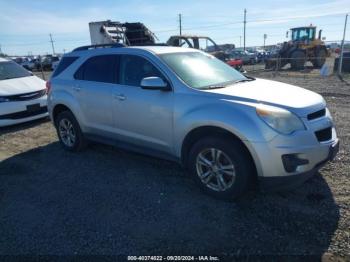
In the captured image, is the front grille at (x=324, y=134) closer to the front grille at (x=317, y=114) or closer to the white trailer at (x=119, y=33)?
the front grille at (x=317, y=114)

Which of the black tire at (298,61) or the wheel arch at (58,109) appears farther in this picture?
the black tire at (298,61)

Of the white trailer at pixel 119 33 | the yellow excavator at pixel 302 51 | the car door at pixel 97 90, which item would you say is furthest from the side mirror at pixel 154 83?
the yellow excavator at pixel 302 51

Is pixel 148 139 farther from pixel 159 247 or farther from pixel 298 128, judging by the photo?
pixel 298 128

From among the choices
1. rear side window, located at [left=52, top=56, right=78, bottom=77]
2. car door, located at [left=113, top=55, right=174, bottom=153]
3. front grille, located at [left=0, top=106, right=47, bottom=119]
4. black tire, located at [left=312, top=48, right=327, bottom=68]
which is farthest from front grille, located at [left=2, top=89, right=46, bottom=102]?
black tire, located at [left=312, top=48, right=327, bottom=68]

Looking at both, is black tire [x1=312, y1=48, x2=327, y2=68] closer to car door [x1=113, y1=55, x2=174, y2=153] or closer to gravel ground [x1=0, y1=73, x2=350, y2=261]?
gravel ground [x1=0, y1=73, x2=350, y2=261]

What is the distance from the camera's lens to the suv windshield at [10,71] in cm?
856

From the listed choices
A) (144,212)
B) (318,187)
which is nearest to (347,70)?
(318,187)

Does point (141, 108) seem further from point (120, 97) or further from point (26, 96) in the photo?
point (26, 96)

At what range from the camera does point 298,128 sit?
3367 millimetres

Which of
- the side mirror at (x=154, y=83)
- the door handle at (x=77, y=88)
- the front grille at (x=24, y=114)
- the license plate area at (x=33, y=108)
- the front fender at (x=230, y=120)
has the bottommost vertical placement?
the front grille at (x=24, y=114)

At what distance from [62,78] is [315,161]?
14.3 feet

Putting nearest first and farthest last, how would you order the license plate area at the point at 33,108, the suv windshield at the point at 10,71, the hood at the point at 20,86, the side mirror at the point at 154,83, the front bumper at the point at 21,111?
the side mirror at the point at 154,83
the front bumper at the point at 21,111
the hood at the point at 20,86
the license plate area at the point at 33,108
the suv windshield at the point at 10,71

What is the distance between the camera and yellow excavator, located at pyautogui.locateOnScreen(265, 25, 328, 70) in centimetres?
2217

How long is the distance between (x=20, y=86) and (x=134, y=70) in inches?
185
